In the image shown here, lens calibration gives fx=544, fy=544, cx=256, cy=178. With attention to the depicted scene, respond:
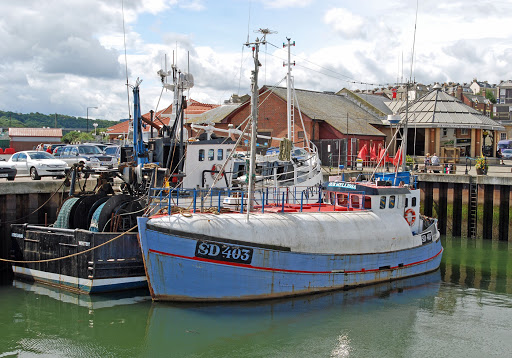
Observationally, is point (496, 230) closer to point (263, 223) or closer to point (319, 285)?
point (319, 285)

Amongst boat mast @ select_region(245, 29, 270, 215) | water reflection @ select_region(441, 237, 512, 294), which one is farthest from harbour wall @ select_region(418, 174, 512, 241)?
boat mast @ select_region(245, 29, 270, 215)

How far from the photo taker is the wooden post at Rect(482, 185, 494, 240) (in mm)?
30562

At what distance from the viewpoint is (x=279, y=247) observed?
57.8 ft

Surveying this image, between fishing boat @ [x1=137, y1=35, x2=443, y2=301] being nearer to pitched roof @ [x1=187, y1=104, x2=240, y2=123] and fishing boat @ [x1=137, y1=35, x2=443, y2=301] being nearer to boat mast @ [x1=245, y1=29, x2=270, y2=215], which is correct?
boat mast @ [x1=245, y1=29, x2=270, y2=215]

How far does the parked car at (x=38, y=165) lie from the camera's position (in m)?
26.4

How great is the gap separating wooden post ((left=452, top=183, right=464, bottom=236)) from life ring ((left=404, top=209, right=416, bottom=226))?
10.1 metres

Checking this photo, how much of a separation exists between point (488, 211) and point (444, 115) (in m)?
20.6

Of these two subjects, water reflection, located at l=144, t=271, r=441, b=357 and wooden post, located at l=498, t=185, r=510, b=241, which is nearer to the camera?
water reflection, located at l=144, t=271, r=441, b=357

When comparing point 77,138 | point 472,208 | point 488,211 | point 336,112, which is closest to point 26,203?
point 472,208

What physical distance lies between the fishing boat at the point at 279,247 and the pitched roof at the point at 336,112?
965 inches

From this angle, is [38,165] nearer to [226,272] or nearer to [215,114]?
[226,272]

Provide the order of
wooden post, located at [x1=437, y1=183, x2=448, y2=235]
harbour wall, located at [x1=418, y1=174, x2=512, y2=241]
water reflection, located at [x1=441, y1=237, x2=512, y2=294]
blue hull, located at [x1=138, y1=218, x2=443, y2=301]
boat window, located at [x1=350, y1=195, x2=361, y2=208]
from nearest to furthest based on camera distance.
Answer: blue hull, located at [x1=138, y1=218, x2=443, y2=301]
boat window, located at [x1=350, y1=195, x2=361, y2=208]
water reflection, located at [x1=441, y1=237, x2=512, y2=294]
harbour wall, located at [x1=418, y1=174, x2=512, y2=241]
wooden post, located at [x1=437, y1=183, x2=448, y2=235]

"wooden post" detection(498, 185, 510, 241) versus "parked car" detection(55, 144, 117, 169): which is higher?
"parked car" detection(55, 144, 117, 169)

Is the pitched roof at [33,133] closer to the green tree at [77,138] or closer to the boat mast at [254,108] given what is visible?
the green tree at [77,138]
